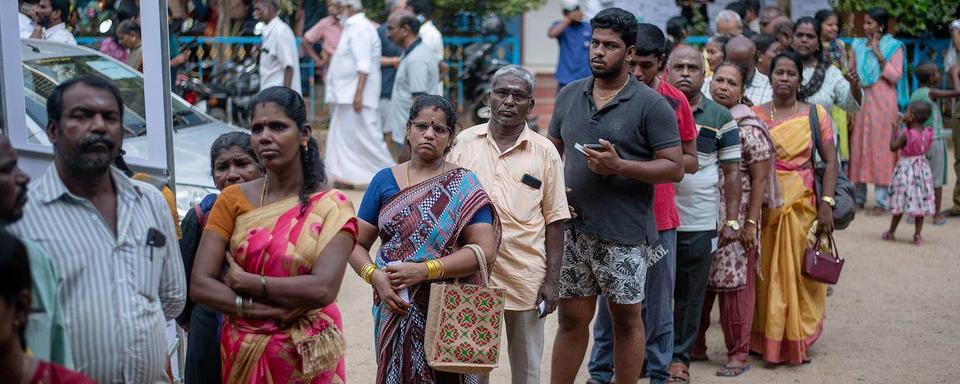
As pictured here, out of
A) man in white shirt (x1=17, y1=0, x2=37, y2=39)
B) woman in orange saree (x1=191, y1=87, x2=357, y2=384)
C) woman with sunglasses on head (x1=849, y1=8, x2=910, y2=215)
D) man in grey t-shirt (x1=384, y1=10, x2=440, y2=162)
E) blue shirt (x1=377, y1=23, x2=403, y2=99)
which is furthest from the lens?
blue shirt (x1=377, y1=23, x2=403, y2=99)

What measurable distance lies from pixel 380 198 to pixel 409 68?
716 cm

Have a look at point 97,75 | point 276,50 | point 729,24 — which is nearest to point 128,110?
point 97,75

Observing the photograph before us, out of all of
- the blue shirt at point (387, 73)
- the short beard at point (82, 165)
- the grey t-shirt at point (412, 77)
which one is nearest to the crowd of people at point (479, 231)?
the short beard at point (82, 165)

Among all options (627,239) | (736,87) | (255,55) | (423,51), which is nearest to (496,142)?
(627,239)

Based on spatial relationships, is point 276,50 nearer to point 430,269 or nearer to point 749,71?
point 749,71

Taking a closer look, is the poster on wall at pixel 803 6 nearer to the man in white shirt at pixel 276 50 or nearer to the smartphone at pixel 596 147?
the man in white shirt at pixel 276 50

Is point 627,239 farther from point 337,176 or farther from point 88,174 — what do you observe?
point 337,176

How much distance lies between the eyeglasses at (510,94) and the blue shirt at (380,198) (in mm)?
662

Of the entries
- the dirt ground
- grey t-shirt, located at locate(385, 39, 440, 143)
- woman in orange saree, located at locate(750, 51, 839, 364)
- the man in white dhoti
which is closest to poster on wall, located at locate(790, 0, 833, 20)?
the dirt ground

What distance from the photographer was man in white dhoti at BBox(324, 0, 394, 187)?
1168cm

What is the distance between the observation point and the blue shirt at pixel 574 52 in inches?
514

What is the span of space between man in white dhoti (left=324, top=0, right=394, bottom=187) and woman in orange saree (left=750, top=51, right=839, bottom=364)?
594cm

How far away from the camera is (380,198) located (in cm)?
434

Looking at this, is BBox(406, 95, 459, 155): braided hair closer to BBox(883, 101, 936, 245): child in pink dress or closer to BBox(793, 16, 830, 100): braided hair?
BBox(793, 16, 830, 100): braided hair
